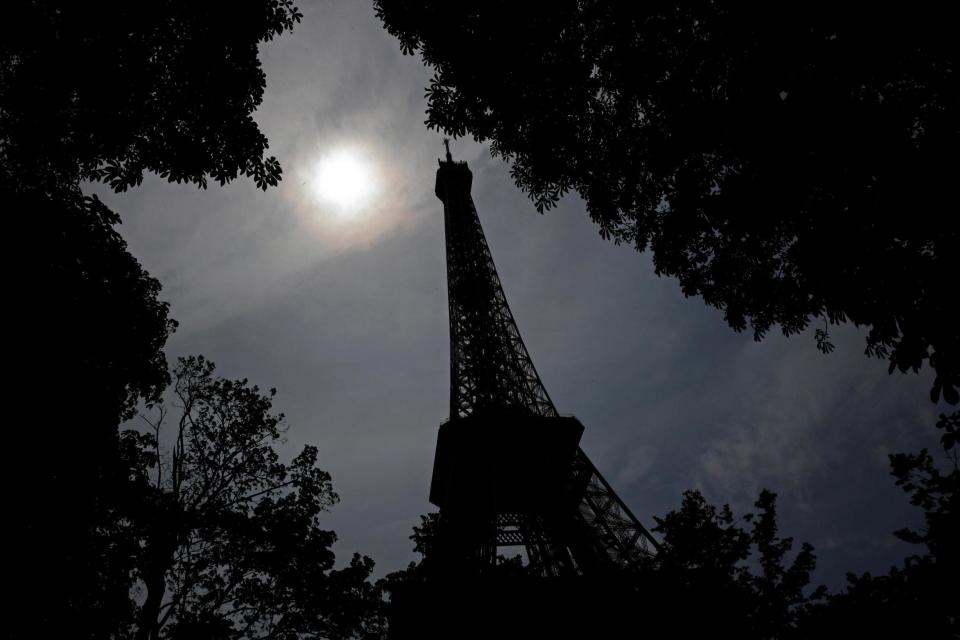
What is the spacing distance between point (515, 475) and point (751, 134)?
67.8ft

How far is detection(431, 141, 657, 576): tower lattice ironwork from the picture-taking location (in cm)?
2070

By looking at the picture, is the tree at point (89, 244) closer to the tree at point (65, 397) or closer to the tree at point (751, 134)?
the tree at point (65, 397)

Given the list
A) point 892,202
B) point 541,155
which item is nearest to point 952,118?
point 892,202

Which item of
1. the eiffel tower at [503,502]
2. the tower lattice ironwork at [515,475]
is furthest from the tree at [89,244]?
the tower lattice ironwork at [515,475]

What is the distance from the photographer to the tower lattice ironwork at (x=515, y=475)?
67.9 feet

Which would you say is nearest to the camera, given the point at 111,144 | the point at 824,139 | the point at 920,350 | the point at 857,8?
the point at 920,350

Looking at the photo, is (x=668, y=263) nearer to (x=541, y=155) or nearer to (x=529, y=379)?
(x=541, y=155)

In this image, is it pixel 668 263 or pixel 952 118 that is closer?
pixel 952 118

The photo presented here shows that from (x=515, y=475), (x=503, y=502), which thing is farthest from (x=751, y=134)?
(x=503, y=502)

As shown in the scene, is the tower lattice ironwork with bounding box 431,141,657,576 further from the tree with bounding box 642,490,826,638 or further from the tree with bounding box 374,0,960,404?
the tree with bounding box 374,0,960,404

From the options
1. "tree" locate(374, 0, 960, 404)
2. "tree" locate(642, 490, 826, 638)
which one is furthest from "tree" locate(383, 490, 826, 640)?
"tree" locate(374, 0, 960, 404)

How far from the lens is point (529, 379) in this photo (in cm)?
2892

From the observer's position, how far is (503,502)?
25.5 meters

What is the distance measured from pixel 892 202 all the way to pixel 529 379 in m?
24.2
